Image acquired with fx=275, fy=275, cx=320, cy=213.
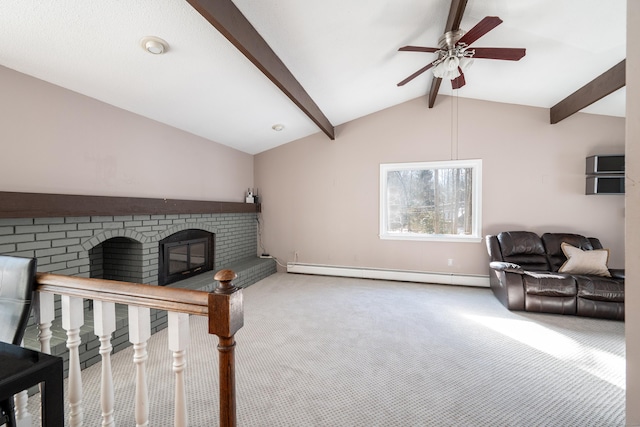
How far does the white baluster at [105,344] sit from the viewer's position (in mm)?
1062

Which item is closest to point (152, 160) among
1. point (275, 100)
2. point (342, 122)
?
point (275, 100)

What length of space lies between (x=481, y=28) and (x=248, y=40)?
5.74ft

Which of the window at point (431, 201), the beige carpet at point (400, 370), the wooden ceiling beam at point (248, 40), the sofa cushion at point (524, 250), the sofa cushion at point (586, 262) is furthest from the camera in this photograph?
the window at point (431, 201)

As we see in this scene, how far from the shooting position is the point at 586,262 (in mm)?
3322

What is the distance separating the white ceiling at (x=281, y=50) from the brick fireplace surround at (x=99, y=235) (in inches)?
41.2

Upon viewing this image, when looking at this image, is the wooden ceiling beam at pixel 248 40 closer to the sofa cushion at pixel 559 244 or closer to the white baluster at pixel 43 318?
the white baluster at pixel 43 318

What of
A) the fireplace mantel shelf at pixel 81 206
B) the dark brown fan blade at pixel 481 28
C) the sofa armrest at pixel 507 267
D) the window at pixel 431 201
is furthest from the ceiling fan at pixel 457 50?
the fireplace mantel shelf at pixel 81 206

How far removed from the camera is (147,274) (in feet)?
10.1

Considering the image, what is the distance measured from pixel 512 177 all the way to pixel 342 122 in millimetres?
2824

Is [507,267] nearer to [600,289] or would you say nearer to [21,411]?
[600,289]

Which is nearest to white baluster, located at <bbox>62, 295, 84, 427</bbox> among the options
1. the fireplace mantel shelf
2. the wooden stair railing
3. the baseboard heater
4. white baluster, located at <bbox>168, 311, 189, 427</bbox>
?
the wooden stair railing

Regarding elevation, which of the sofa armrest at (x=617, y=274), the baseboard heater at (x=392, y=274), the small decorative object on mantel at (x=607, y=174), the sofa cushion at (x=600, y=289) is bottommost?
the baseboard heater at (x=392, y=274)

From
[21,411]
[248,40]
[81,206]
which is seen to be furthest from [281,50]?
[21,411]

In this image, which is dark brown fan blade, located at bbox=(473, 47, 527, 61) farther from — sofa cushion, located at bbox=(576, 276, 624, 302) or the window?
sofa cushion, located at bbox=(576, 276, 624, 302)
